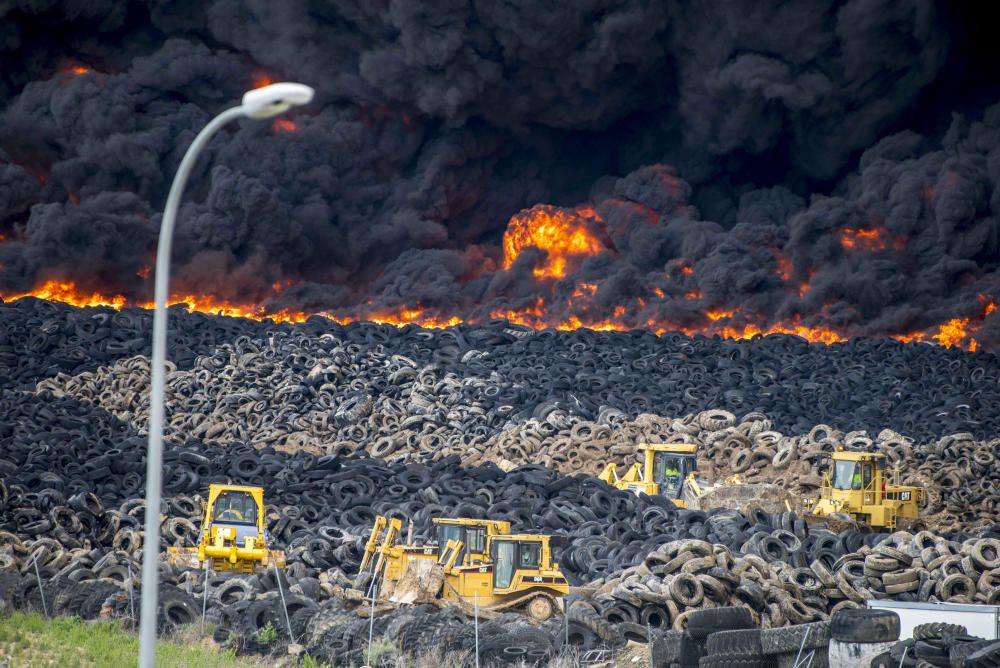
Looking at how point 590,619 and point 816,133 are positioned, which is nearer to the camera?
point 590,619

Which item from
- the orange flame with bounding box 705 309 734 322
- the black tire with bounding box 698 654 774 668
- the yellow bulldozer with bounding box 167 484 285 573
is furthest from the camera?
the orange flame with bounding box 705 309 734 322

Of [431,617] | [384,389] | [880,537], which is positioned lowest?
[431,617]

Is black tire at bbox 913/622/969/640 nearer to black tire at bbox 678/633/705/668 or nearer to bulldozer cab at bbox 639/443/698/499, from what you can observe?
black tire at bbox 678/633/705/668

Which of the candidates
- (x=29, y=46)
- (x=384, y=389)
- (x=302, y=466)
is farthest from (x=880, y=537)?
(x=29, y=46)

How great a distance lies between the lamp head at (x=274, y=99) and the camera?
34.4 feet

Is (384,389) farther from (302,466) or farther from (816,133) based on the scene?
(816,133)

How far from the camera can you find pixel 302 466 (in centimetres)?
3192

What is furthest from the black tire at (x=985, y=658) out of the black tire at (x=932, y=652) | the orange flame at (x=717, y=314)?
the orange flame at (x=717, y=314)

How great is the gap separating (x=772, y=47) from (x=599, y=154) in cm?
1449

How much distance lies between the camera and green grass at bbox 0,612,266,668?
17.1 meters

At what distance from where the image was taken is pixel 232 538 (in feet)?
77.1

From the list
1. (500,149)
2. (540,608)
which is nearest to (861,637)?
(540,608)

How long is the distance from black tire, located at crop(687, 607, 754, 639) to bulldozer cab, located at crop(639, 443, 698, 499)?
13420mm

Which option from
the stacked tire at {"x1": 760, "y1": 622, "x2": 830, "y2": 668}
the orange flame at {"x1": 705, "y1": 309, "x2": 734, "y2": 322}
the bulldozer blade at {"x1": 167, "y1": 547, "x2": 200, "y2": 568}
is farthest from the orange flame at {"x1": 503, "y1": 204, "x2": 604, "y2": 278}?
the stacked tire at {"x1": 760, "y1": 622, "x2": 830, "y2": 668}
